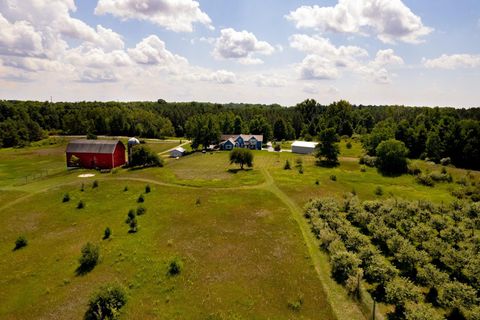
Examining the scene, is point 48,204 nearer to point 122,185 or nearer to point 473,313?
point 122,185

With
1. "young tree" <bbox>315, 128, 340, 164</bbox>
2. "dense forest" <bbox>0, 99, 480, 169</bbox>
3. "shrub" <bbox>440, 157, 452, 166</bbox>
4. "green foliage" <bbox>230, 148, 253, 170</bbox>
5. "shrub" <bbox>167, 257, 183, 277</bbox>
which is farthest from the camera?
"dense forest" <bbox>0, 99, 480, 169</bbox>

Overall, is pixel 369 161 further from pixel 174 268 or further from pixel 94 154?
pixel 94 154

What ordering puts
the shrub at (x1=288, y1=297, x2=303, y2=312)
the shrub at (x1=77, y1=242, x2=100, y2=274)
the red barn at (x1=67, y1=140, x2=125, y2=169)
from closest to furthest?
the shrub at (x1=288, y1=297, x2=303, y2=312) < the shrub at (x1=77, y1=242, x2=100, y2=274) < the red barn at (x1=67, y1=140, x2=125, y2=169)

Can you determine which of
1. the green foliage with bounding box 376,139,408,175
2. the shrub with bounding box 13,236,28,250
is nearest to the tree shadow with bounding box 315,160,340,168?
the green foliage with bounding box 376,139,408,175

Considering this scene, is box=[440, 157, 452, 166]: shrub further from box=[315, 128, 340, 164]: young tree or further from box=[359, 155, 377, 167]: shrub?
box=[315, 128, 340, 164]: young tree

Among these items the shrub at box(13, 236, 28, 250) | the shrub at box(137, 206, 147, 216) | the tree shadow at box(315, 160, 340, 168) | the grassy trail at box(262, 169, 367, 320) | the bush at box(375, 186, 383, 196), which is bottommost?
the shrub at box(13, 236, 28, 250)

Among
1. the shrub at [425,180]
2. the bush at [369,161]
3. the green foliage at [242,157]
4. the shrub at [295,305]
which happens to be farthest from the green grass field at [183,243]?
the bush at [369,161]
